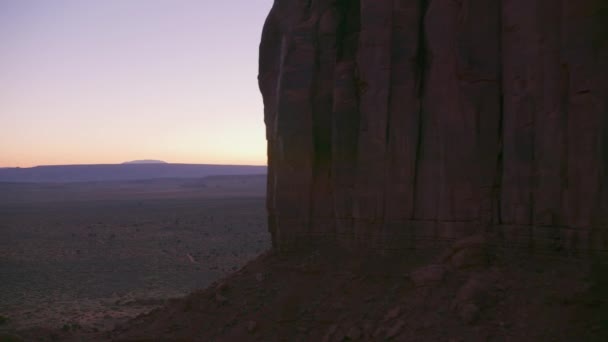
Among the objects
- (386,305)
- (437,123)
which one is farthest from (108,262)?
(437,123)

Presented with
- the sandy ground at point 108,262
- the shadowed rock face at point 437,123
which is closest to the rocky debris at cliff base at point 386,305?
the shadowed rock face at point 437,123

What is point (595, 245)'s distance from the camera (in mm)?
9672

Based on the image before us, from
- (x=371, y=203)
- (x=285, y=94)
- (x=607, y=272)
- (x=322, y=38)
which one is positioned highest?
(x=322, y=38)

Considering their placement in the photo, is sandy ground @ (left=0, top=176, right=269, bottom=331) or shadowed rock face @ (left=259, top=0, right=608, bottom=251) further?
sandy ground @ (left=0, top=176, right=269, bottom=331)

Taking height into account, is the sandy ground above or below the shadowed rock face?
below

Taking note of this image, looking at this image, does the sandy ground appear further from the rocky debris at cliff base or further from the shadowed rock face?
the shadowed rock face

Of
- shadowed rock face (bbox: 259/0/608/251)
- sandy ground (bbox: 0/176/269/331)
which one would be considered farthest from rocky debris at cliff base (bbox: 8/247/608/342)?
sandy ground (bbox: 0/176/269/331)

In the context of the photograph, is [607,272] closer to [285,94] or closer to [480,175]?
[480,175]

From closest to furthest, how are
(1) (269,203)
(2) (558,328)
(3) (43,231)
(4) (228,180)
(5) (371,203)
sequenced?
(2) (558,328) → (5) (371,203) → (1) (269,203) → (3) (43,231) → (4) (228,180)

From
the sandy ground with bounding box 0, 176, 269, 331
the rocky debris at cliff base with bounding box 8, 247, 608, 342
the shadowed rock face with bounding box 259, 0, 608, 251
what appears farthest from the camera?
the sandy ground with bounding box 0, 176, 269, 331

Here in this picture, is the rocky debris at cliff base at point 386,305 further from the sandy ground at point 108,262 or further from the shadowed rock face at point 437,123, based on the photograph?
the sandy ground at point 108,262

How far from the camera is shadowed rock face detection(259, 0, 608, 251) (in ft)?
32.6

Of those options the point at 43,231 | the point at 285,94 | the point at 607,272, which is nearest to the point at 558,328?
the point at 607,272

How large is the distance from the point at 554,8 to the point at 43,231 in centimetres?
4673
